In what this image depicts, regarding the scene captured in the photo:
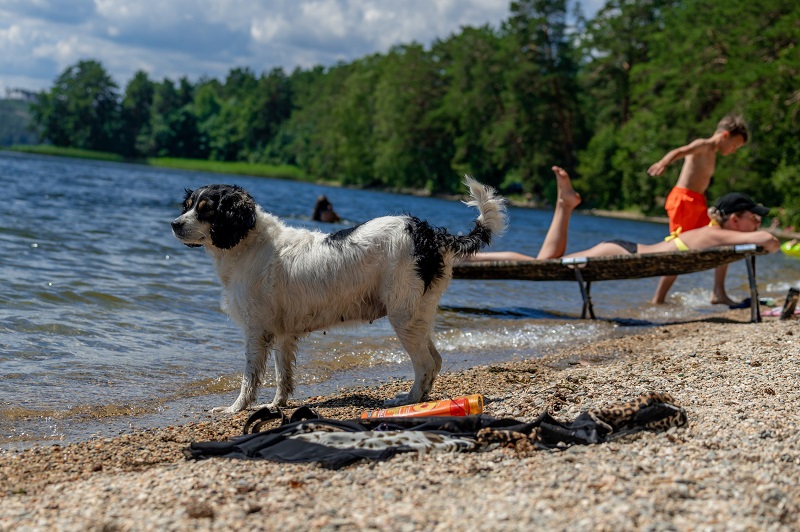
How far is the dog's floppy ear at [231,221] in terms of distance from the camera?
20.2 feet

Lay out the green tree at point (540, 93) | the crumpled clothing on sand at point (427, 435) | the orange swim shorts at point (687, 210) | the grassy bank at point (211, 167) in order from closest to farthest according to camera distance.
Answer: the crumpled clothing on sand at point (427, 435)
the orange swim shorts at point (687, 210)
the green tree at point (540, 93)
the grassy bank at point (211, 167)

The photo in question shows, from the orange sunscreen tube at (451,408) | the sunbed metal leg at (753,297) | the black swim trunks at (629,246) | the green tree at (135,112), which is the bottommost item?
the orange sunscreen tube at (451,408)

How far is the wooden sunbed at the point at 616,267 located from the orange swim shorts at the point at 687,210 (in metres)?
0.86

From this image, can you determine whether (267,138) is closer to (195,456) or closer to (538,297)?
(538,297)

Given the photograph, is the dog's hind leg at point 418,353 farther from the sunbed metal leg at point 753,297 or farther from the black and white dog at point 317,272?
the sunbed metal leg at point 753,297

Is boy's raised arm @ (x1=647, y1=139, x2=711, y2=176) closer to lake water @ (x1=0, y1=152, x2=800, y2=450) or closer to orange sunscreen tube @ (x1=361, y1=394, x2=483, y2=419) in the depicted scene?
lake water @ (x1=0, y1=152, x2=800, y2=450)

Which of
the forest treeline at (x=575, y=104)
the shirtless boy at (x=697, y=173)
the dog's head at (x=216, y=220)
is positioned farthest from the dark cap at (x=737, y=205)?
the forest treeline at (x=575, y=104)

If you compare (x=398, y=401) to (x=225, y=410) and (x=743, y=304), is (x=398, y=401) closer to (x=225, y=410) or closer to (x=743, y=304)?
(x=225, y=410)

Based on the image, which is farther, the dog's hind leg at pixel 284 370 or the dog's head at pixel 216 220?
the dog's hind leg at pixel 284 370

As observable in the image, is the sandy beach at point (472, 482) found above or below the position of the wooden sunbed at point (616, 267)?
below

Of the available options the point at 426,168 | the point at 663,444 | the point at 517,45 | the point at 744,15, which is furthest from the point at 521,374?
the point at 426,168

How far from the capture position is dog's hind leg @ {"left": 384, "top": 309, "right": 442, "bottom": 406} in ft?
20.2

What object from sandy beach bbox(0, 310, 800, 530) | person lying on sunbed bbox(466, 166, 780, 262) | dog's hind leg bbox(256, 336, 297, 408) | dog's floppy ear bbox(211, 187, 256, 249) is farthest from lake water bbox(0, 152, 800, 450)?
dog's floppy ear bbox(211, 187, 256, 249)

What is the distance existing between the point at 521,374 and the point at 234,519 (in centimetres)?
448
